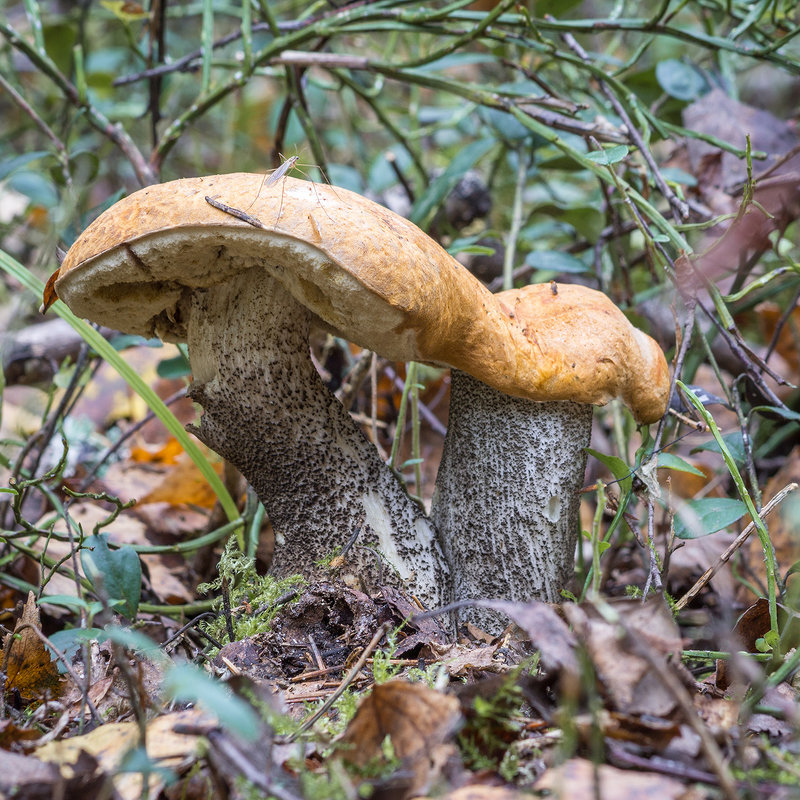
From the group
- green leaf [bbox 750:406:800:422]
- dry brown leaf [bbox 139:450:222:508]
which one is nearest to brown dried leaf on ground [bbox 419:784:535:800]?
green leaf [bbox 750:406:800:422]

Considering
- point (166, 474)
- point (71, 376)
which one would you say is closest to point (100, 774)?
point (71, 376)

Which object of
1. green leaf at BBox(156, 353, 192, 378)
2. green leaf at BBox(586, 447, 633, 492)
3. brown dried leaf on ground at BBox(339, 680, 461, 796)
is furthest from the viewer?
green leaf at BBox(156, 353, 192, 378)

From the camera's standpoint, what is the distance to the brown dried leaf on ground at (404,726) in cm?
94

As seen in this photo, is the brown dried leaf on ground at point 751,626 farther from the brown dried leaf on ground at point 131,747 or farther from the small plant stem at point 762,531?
the brown dried leaf on ground at point 131,747

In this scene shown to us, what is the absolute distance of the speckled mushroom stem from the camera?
1.64m

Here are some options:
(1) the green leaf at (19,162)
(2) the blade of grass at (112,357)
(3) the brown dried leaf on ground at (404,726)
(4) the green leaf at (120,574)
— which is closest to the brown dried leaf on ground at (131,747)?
(3) the brown dried leaf on ground at (404,726)

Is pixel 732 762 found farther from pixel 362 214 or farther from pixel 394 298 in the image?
pixel 362 214

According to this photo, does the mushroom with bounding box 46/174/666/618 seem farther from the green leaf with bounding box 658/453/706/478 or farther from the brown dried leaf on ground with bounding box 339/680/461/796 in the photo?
the brown dried leaf on ground with bounding box 339/680/461/796

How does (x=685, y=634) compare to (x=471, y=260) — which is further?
(x=471, y=260)

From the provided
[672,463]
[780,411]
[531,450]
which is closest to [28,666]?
[531,450]

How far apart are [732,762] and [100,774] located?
32.4 inches

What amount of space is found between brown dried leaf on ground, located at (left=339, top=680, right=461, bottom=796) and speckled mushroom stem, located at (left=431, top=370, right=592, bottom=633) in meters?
0.73

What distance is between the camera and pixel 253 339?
1.56 meters

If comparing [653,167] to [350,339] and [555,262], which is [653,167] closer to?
[555,262]
